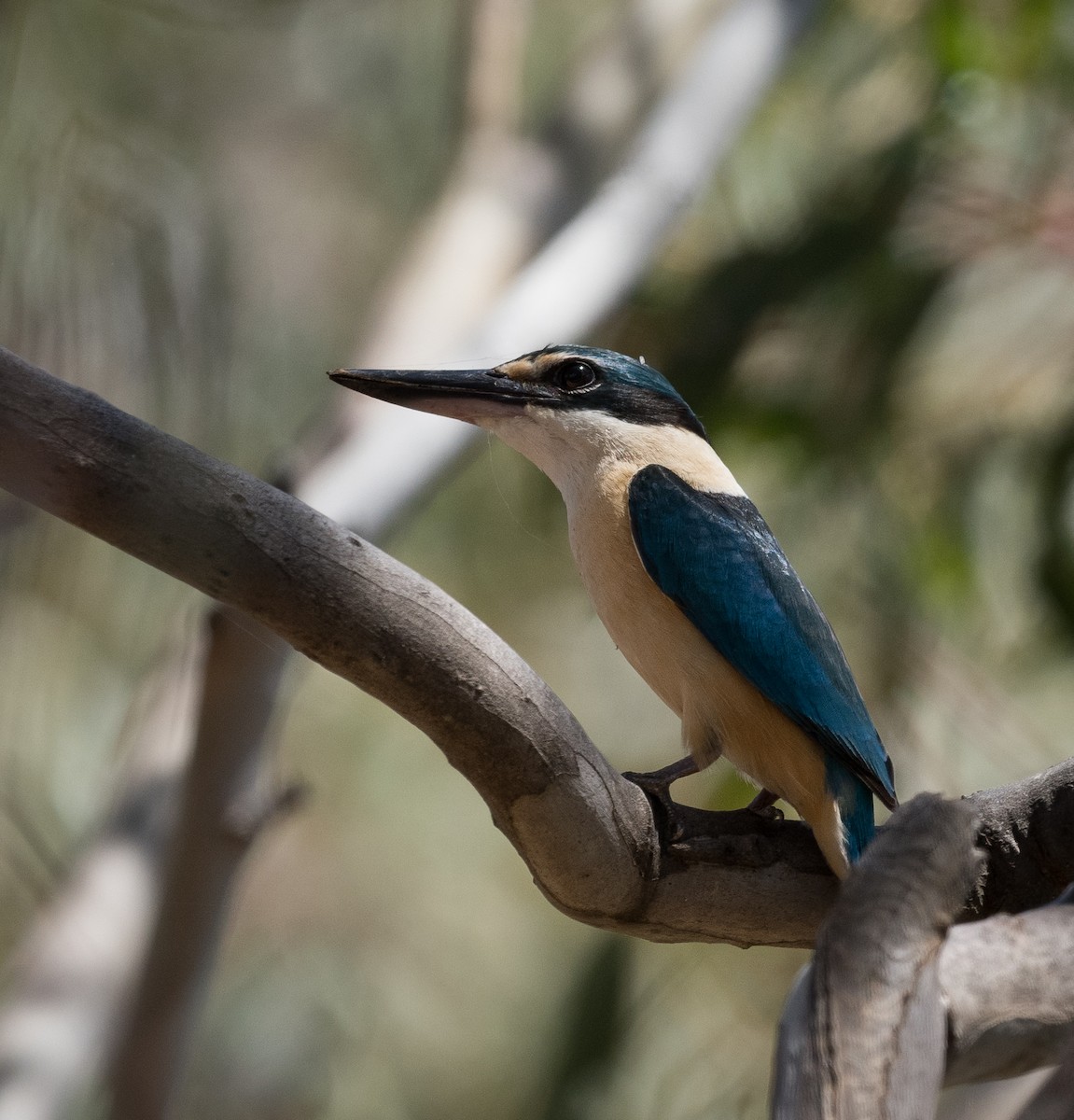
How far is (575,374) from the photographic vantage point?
3080mm

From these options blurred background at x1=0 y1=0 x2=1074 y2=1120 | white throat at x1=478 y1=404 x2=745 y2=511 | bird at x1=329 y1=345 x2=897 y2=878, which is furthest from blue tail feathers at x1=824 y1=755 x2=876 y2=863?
blurred background at x1=0 y1=0 x2=1074 y2=1120

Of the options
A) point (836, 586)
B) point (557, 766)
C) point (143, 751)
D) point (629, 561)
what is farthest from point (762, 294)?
point (557, 766)

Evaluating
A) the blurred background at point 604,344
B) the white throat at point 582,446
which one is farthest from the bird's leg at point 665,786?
the blurred background at point 604,344

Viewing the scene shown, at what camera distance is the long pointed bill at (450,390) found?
2674 millimetres

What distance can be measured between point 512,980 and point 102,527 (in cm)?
717

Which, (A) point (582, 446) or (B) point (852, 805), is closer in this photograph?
(B) point (852, 805)

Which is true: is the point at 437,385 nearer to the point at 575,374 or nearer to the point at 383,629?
the point at 575,374

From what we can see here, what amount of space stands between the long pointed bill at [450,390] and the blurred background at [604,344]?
0.69 metres

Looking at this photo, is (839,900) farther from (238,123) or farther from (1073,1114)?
(238,123)

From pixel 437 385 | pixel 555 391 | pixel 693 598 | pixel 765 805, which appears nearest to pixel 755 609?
pixel 693 598

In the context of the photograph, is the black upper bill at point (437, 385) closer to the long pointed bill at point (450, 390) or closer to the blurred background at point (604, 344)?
the long pointed bill at point (450, 390)

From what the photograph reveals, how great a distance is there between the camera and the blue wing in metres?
2.64

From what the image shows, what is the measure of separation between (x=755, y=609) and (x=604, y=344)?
3685 millimetres

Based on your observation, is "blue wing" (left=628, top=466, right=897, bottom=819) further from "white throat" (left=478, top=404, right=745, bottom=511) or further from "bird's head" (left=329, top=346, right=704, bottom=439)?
"bird's head" (left=329, top=346, right=704, bottom=439)
